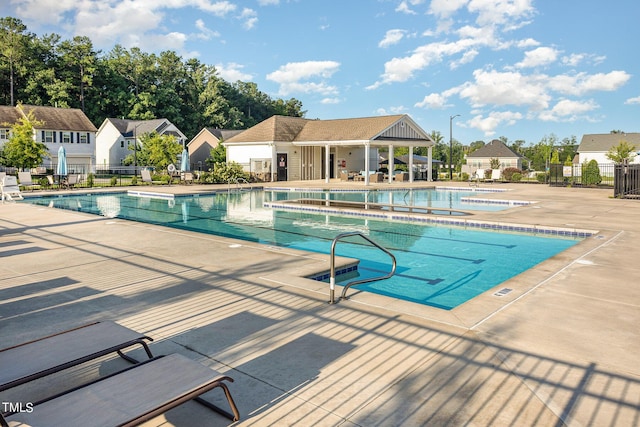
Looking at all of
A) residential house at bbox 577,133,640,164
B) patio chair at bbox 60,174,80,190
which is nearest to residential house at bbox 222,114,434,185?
patio chair at bbox 60,174,80,190

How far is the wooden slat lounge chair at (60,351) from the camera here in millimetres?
3012

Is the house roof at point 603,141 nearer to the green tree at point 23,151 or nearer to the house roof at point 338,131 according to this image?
the house roof at point 338,131

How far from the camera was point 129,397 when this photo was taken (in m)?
2.67

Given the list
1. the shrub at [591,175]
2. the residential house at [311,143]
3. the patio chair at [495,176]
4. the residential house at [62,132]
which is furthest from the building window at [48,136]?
the shrub at [591,175]

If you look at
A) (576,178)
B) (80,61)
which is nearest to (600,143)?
(576,178)

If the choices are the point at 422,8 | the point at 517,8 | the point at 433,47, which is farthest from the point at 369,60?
the point at 517,8

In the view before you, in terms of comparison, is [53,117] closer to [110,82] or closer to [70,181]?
[110,82]

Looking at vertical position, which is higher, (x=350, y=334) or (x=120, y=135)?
(x=120, y=135)

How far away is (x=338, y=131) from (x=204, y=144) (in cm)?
2360

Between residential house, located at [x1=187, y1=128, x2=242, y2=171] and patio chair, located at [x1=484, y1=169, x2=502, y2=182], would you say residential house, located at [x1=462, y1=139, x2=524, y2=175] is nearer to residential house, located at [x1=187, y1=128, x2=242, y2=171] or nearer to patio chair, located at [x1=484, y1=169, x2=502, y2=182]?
patio chair, located at [x1=484, y1=169, x2=502, y2=182]

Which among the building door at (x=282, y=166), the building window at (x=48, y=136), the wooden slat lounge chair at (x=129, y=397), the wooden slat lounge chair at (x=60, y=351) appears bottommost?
the wooden slat lounge chair at (x=129, y=397)

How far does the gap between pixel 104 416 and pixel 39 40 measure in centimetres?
7029

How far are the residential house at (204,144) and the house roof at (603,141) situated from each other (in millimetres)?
51065

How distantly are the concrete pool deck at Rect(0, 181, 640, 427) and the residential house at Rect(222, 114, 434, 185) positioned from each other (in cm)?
2488
